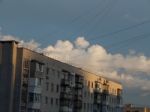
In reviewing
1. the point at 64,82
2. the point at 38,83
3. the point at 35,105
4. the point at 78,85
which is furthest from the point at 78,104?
the point at 35,105

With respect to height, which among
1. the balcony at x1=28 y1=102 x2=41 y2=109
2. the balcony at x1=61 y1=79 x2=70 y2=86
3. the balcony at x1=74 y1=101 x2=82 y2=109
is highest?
the balcony at x1=61 y1=79 x2=70 y2=86

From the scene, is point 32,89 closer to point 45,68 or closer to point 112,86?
point 45,68

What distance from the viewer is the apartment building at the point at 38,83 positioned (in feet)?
273

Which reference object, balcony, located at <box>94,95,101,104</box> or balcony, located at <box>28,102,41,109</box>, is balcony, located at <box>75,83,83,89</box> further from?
balcony, located at <box>28,102,41,109</box>

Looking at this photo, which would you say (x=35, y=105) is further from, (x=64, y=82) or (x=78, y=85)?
(x=78, y=85)

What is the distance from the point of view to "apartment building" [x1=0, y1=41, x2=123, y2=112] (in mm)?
83312

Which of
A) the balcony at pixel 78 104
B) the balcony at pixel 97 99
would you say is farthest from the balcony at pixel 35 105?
the balcony at pixel 97 99

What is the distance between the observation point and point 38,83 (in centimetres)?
8694

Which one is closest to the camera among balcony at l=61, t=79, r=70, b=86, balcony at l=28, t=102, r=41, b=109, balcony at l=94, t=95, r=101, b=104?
balcony at l=28, t=102, r=41, b=109

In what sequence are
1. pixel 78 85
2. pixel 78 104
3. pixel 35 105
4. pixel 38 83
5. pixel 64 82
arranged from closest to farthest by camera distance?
pixel 35 105 < pixel 38 83 < pixel 64 82 < pixel 78 85 < pixel 78 104

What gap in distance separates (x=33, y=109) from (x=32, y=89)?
3.42 m

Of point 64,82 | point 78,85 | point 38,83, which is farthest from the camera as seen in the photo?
point 78,85

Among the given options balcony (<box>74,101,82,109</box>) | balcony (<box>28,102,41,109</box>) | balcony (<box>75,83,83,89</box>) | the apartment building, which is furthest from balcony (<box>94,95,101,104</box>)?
balcony (<box>28,102,41,109</box>)

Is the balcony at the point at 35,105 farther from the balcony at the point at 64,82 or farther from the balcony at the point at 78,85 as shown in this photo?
the balcony at the point at 78,85
